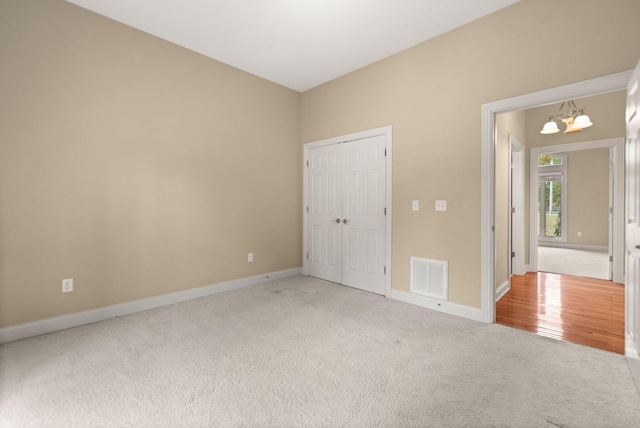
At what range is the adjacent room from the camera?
1.89 meters

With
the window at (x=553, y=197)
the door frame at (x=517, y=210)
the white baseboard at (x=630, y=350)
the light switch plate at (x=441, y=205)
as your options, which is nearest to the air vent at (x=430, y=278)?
the light switch plate at (x=441, y=205)

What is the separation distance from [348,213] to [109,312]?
9.95 ft

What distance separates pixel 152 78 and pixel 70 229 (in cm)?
182

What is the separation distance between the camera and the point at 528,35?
8.80 ft

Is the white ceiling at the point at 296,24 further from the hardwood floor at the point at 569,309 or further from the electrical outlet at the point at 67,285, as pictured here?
the hardwood floor at the point at 569,309

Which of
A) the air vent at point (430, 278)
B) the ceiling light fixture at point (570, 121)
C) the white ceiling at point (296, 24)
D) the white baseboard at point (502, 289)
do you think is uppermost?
the white ceiling at point (296, 24)

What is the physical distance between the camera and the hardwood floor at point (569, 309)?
2.68m

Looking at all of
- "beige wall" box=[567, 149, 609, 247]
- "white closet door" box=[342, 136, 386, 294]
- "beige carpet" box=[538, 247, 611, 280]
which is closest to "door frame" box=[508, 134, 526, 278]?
"beige carpet" box=[538, 247, 611, 280]

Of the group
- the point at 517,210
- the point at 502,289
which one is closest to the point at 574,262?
the point at 517,210

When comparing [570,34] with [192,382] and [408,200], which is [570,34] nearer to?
[408,200]

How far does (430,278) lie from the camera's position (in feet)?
11.1

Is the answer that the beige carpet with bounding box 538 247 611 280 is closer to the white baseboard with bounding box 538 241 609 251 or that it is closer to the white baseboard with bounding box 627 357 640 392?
the white baseboard with bounding box 538 241 609 251

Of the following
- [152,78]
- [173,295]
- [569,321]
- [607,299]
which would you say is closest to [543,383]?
[569,321]

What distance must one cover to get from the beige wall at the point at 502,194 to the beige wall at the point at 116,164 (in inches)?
126
